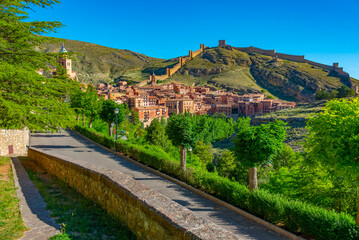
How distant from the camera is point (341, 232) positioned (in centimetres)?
621

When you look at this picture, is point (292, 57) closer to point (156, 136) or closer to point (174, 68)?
point (174, 68)

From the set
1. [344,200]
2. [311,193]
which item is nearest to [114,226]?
[344,200]

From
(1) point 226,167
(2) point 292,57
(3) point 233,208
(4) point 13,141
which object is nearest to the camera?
(3) point 233,208

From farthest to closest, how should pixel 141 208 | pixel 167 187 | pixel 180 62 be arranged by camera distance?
1. pixel 180 62
2. pixel 167 187
3. pixel 141 208

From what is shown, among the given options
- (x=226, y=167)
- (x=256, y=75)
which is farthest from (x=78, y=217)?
(x=256, y=75)

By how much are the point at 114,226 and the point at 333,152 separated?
20.6ft

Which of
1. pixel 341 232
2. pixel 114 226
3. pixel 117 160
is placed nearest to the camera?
pixel 114 226

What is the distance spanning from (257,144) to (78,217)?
22.2 feet

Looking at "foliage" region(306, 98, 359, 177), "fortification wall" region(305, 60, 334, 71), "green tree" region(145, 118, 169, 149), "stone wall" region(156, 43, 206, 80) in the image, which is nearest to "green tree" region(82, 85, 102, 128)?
"green tree" region(145, 118, 169, 149)

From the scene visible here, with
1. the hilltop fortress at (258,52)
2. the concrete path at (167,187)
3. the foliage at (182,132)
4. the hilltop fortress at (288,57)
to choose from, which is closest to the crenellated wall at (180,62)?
the hilltop fortress at (258,52)

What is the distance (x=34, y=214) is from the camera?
4988mm

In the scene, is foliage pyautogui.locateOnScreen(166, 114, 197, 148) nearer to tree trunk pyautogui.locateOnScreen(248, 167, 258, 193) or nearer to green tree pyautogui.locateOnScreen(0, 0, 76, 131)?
tree trunk pyautogui.locateOnScreen(248, 167, 258, 193)

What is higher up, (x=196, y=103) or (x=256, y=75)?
(x=256, y=75)

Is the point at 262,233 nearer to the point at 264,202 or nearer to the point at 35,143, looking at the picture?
the point at 264,202
